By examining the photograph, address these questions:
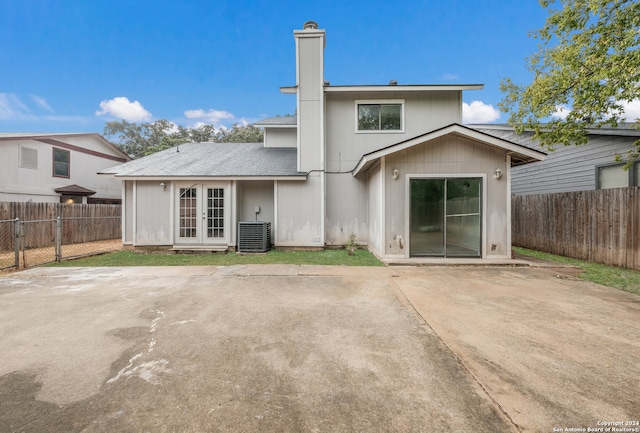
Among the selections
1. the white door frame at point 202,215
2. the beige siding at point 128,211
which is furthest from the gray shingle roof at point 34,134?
the white door frame at point 202,215

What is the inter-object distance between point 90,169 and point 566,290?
70.6 feet

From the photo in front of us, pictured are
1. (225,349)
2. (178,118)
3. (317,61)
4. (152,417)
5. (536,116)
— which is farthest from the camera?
(178,118)

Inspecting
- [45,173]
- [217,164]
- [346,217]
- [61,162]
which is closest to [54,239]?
[45,173]

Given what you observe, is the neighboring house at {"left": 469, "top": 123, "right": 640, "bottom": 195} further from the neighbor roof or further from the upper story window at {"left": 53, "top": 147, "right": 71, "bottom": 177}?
the upper story window at {"left": 53, "top": 147, "right": 71, "bottom": 177}

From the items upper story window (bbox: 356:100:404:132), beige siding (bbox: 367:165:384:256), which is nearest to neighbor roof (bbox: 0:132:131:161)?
upper story window (bbox: 356:100:404:132)

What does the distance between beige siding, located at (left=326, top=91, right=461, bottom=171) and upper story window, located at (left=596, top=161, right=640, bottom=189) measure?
442 cm

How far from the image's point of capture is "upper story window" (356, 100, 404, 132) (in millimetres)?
8836

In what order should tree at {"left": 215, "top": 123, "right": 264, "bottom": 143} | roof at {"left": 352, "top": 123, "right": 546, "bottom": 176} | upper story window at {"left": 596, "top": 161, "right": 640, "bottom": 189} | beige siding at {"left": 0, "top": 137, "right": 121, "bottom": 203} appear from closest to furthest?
roof at {"left": 352, "top": 123, "right": 546, "bottom": 176} < upper story window at {"left": 596, "top": 161, "right": 640, "bottom": 189} < beige siding at {"left": 0, "top": 137, "right": 121, "bottom": 203} < tree at {"left": 215, "top": 123, "right": 264, "bottom": 143}

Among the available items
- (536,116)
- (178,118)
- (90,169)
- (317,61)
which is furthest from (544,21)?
(178,118)

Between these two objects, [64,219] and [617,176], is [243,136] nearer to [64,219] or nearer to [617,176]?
[64,219]

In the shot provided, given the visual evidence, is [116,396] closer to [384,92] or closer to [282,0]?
[384,92]

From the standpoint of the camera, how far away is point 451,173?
663cm

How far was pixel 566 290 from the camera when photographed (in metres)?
4.23

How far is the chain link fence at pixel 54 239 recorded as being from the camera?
683cm
